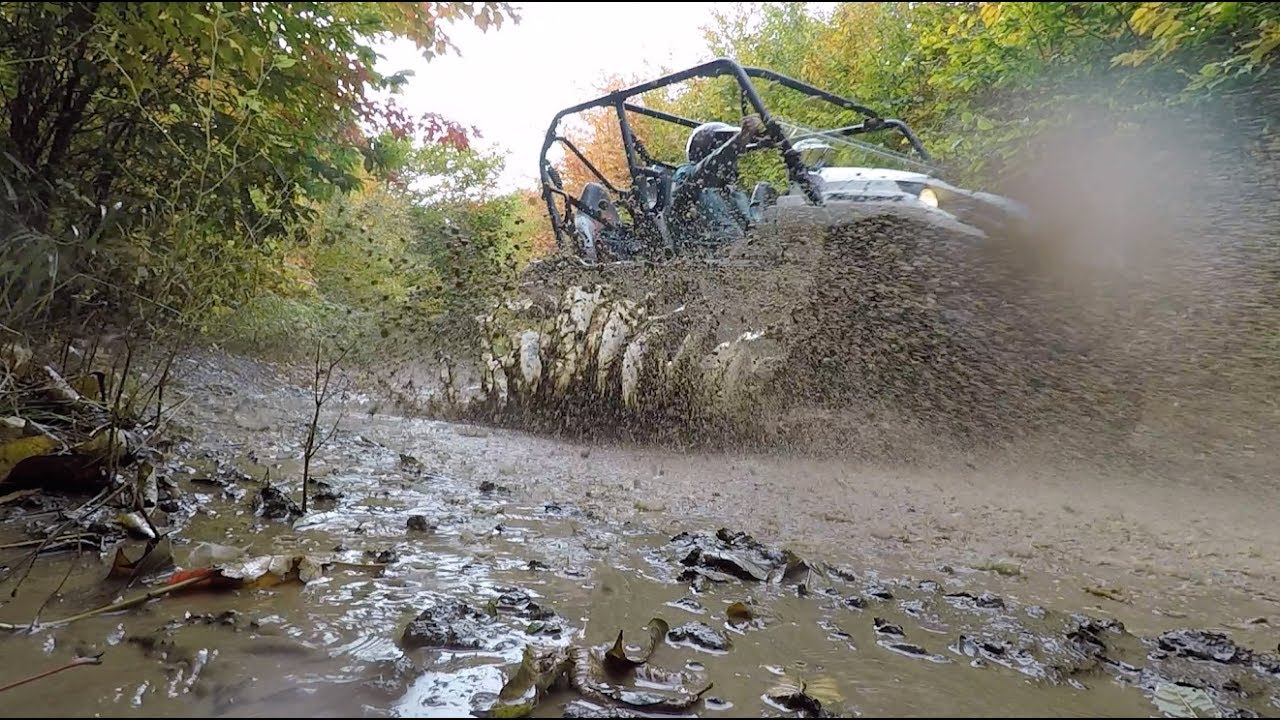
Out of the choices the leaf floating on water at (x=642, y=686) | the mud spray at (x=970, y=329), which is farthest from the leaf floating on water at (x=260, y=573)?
the mud spray at (x=970, y=329)

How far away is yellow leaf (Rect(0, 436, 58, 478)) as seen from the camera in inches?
65.6

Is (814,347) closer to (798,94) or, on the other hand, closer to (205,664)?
(798,94)

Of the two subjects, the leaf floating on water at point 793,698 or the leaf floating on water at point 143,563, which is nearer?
the leaf floating on water at point 793,698

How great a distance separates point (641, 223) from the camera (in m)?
4.53

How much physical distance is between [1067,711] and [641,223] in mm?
3975

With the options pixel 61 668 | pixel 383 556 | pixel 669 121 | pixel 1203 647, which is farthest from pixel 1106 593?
pixel 669 121

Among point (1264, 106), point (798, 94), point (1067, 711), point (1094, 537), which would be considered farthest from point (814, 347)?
point (1067, 711)

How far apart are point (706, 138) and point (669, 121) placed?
33 centimetres

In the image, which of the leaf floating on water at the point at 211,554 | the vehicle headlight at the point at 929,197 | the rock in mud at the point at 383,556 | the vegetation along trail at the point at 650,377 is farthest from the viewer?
the vehicle headlight at the point at 929,197

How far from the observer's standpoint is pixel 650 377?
152 inches

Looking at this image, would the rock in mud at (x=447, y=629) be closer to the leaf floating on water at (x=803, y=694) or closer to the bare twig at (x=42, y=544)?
the leaf floating on water at (x=803, y=694)

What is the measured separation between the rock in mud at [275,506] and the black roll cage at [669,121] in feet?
10.1

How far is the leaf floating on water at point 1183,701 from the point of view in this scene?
901 mm

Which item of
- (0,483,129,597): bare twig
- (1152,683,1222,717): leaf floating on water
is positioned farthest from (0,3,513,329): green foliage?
(1152,683,1222,717): leaf floating on water
